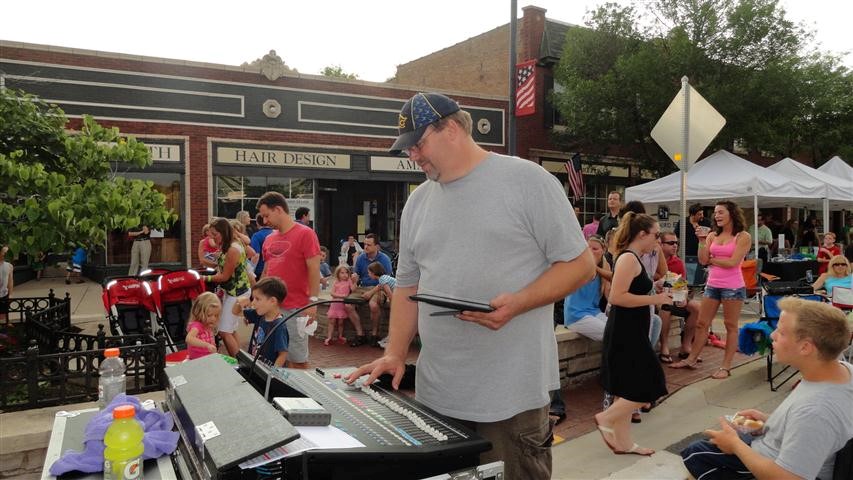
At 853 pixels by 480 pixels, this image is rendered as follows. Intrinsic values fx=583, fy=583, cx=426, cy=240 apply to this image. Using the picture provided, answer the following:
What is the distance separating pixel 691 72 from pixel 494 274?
66.7 feet

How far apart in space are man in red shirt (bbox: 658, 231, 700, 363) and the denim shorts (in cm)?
36

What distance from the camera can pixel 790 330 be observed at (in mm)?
2764

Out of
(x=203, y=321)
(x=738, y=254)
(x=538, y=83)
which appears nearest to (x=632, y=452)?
(x=738, y=254)

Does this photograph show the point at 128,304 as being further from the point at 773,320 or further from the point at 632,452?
the point at 773,320

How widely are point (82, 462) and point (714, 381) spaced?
6345 millimetres

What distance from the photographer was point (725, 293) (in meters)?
6.80

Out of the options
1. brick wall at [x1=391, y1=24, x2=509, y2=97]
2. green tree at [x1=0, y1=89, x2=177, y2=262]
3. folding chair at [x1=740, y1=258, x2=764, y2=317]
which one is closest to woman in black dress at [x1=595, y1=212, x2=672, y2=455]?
green tree at [x1=0, y1=89, x2=177, y2=262]

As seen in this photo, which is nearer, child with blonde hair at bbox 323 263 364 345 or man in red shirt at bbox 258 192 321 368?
man in red shirt at bbox 258 192 321 368

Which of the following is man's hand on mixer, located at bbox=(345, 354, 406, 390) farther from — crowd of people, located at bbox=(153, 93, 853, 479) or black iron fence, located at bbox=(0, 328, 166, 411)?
black iron fence, located at bbox=(0, 328, 166, 411)

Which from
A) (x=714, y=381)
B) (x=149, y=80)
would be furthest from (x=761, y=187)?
(x=149, y=80)

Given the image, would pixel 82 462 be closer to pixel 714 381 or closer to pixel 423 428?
pixel 423 428

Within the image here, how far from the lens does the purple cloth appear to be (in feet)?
5.91

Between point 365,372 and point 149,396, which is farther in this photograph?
point 149,396

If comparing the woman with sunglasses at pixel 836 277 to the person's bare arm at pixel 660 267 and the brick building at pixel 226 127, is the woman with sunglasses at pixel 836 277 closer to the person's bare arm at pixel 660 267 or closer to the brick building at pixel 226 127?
the person's bare arm at pixel 660 267
